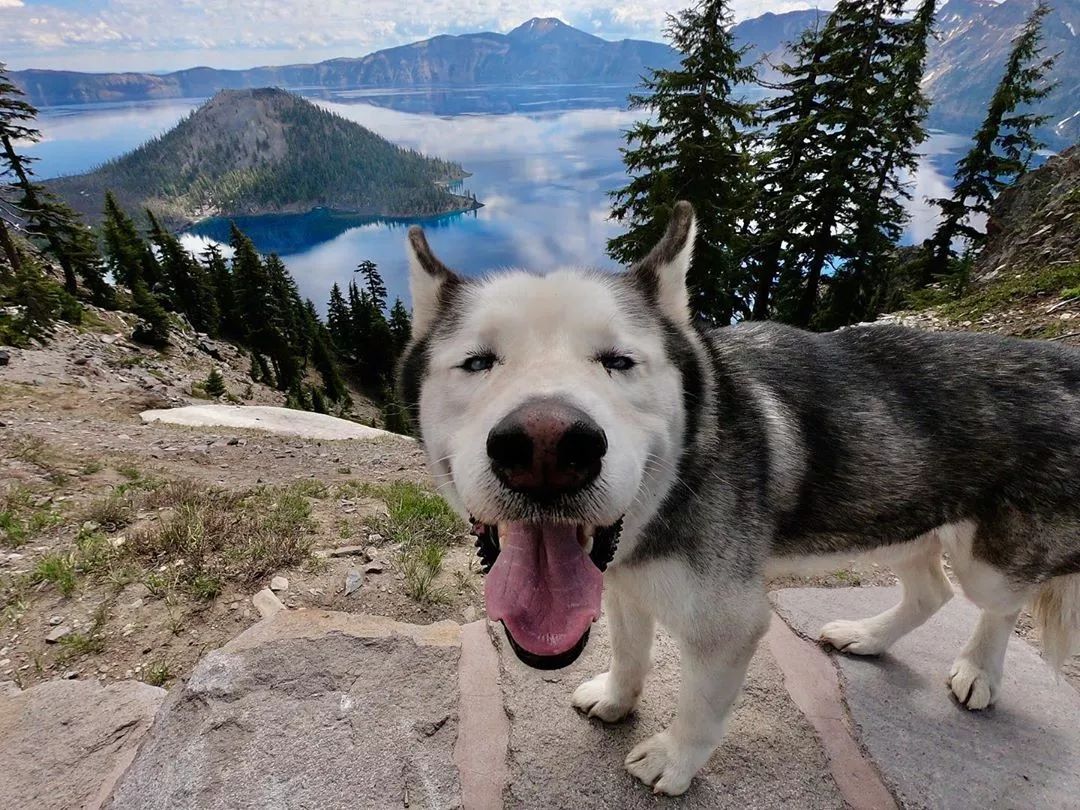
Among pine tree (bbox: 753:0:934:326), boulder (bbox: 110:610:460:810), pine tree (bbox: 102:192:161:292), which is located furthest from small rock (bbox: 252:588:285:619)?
pine tree (bbox: 102:192:161:292)

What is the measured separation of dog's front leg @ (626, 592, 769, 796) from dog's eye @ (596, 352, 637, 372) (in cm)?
136

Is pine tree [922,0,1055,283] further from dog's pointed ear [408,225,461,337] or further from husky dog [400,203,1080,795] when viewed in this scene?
dog's pointed ear [408,225,461,337]

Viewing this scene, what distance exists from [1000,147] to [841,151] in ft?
42.2

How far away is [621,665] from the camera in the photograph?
340cm

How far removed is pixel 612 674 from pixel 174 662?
331 centimetres

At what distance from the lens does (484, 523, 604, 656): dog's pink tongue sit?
2.33 m

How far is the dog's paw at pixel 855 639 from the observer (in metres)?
3.95

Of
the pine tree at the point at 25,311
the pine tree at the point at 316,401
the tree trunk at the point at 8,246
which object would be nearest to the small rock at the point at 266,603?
the pine tree at the point at 25,311

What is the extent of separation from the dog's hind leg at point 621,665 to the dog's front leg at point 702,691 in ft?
1.03

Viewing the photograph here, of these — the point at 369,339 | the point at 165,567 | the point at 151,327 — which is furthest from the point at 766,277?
the point at 369,339

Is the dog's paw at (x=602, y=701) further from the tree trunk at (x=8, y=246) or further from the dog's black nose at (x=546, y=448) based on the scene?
the tree trunk at (x=8, y=246)

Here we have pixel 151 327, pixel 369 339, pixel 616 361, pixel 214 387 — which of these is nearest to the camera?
pixel 616 361

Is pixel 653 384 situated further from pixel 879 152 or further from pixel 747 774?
pixel 879 152

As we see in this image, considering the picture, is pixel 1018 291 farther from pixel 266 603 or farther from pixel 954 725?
pixel 266 603
